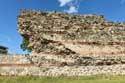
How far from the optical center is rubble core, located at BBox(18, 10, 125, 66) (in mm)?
33062

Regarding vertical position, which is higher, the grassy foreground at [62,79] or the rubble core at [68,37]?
the rubble core at [68,37]

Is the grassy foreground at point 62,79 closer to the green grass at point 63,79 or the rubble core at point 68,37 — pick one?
the green grass at point 63,79

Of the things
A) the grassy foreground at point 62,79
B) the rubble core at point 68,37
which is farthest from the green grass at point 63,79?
the rubble core at point 68,37

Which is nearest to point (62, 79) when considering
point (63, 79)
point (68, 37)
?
point (63, 79)

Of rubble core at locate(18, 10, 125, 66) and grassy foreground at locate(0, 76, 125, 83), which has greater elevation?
rubble core at locate(18, 10, 125, 66)

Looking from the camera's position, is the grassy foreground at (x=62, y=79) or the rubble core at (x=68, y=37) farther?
the rubble core at (x=68, y=37)

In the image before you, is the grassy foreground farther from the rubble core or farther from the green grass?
the rubble core

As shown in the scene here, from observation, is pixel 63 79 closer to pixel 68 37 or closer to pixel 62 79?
pixel 62 79

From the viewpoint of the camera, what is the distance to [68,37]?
112ft

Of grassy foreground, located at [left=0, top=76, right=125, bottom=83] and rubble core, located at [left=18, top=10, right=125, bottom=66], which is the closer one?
grassy foreground, located at [left=0, top=76, right=125, bottom=83]

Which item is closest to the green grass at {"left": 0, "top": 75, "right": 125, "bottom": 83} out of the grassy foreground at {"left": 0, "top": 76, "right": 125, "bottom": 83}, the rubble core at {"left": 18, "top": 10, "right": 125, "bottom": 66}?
the grassy foreground at {"left": 0, "top": 76, "right": 125, "bottom": 83}

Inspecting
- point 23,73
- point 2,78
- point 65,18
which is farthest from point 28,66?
point 65,18

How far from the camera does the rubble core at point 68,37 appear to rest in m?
33.1

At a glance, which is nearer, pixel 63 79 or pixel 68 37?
pixel 63 79
